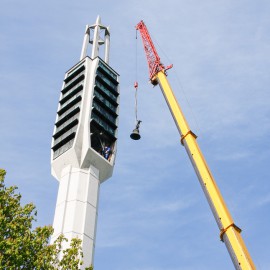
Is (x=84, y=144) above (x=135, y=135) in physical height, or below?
above

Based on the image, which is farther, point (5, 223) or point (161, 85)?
point (161, 85)

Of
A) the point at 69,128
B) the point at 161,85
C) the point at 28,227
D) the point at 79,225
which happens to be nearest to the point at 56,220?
the point at 79,225

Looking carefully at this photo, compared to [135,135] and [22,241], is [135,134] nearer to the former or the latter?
[135,135]

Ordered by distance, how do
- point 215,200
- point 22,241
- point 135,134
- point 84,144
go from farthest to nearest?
1. point 84,144
2. point 135,134
3. point 215,200
4. point 22,241

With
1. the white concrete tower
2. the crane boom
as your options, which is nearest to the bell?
the crane boom

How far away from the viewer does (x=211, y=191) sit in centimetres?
4100

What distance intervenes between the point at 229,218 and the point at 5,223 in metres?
18.8

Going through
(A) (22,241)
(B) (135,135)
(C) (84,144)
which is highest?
(C) (84,144)

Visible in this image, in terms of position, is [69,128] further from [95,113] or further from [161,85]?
[161,85]

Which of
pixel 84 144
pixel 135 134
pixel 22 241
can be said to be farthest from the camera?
pixel 84 144

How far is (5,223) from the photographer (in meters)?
31.1

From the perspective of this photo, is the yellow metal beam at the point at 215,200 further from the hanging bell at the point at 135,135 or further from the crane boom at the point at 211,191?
the hanging bell at the point at 135,135

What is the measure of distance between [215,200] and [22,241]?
18.0 meters

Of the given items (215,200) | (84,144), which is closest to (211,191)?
(215,200)
